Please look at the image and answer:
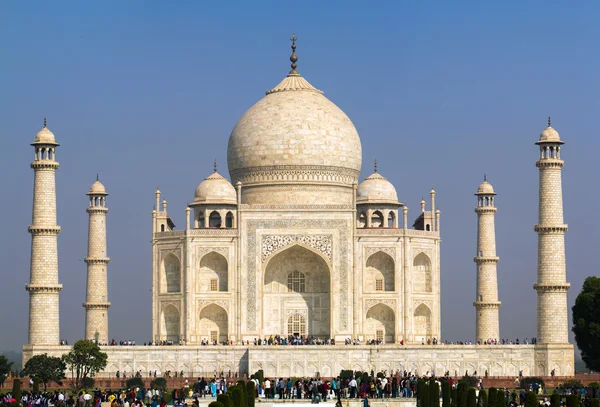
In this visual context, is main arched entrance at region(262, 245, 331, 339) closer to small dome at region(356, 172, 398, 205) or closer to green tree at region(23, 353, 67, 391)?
small dome at region(356, 172, 398, 205)

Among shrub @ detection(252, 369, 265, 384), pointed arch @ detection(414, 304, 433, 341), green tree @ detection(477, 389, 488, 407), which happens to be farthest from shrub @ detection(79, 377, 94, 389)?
green tree @ detection(477, 389, 488, 407)

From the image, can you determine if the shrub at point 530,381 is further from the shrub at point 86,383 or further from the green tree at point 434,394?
the shrub at point 86,383

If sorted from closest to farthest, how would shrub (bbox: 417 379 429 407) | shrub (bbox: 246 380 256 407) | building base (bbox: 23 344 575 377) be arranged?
1. shrub (bbox: 246 380 256 407)
2. shrub (bbox: 417 379 429 407)
3. building base (bbox: 23 344 575 377)

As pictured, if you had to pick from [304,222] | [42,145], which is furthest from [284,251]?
[42,145]

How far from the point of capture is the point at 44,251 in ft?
126

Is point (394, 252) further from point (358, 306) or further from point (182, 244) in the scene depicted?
point (182, 244)

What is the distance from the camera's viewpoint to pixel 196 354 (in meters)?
37.6

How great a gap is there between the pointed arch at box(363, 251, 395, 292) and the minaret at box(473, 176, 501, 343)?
3935mm

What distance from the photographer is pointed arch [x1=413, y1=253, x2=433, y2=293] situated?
41312mm

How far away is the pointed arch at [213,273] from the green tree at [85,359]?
5137 millimetres

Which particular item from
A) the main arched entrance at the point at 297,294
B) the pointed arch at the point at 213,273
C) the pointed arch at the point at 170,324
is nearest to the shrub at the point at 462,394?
the main arched entrance at the point at 297,294

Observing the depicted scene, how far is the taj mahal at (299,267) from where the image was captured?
37.7m

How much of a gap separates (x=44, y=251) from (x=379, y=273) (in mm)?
9706

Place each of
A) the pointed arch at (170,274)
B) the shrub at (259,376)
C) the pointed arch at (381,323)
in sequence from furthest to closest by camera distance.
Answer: the pointed arch at (170,274) < the pointed arch at (381,323) < the shrub at (259,376)
